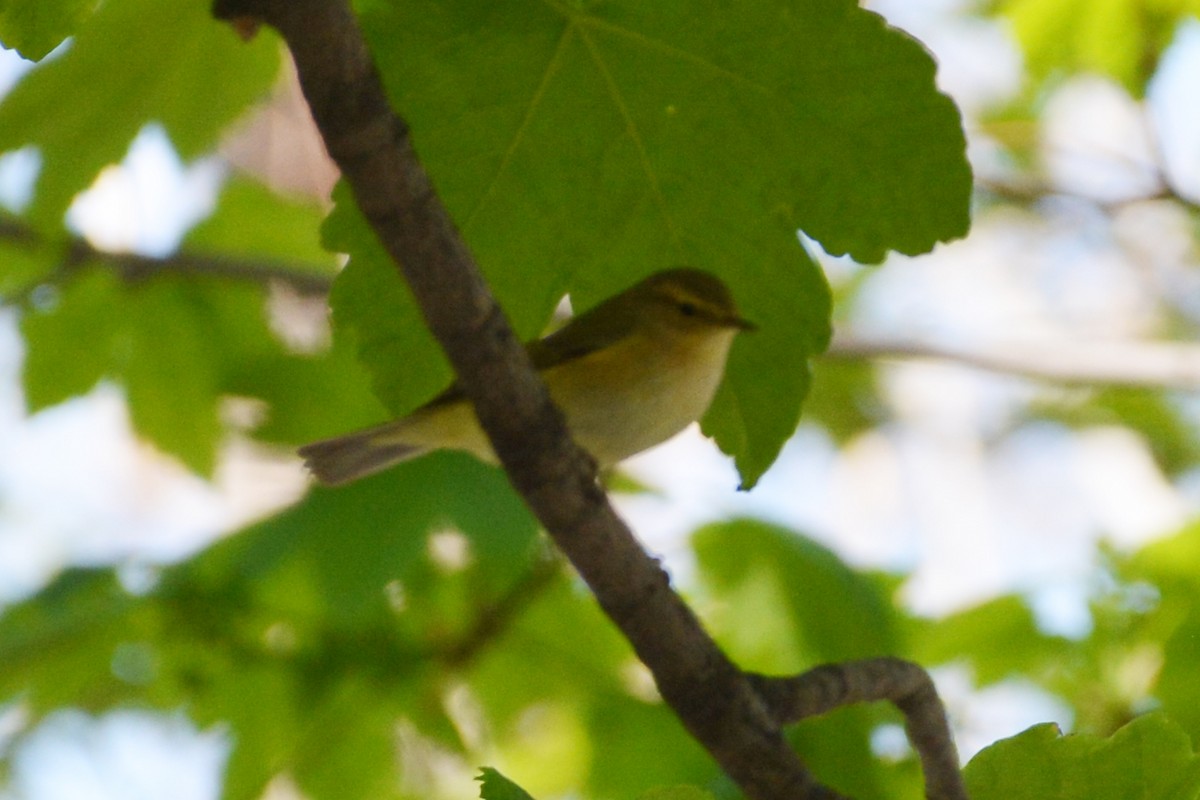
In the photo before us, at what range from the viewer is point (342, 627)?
3631 millimetres

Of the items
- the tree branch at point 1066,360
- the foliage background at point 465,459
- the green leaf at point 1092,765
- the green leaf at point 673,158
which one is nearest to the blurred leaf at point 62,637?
the foliage background at point 465,459

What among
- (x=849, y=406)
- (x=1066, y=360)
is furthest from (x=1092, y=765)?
(x=849, y=406)

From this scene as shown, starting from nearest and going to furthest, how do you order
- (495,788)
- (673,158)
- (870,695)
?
(495,788)
(870,695)
(673,158)

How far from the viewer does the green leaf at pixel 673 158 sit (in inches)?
72.1

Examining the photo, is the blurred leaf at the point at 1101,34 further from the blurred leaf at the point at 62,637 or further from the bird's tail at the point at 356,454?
the blurred leaf at the point at 62,637

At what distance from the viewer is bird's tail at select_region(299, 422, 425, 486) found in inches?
129

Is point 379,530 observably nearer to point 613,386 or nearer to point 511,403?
point 613,386

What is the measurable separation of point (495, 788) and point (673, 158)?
39.1 inches

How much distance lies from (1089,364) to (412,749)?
8.86 feet

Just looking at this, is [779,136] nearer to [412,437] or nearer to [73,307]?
[412,437]

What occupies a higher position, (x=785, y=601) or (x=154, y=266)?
(x=154, y=266)

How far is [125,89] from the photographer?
2.52 metres

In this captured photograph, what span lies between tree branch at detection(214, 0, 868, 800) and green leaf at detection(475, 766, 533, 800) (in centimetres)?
35

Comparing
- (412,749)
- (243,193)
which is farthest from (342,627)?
(243,193)
